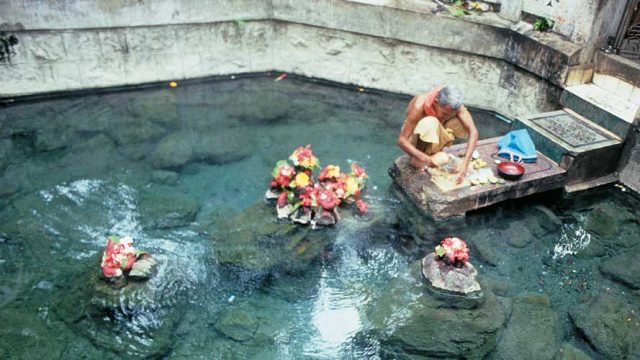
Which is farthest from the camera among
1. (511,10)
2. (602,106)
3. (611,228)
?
(511,10)

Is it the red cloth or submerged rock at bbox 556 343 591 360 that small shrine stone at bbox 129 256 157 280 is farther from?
submerged rock at bbox 556 343 591 360

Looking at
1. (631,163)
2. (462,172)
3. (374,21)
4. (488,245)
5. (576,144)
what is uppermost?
(374,21)

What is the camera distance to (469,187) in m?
7.59

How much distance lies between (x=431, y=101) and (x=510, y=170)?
5.42ft

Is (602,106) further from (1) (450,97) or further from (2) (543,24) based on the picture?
(1) (450,97)

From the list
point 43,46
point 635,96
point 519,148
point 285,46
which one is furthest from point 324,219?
point 43,46

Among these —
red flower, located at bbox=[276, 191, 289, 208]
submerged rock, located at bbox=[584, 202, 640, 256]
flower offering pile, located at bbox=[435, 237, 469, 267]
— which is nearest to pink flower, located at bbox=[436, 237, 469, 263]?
flower offering pile, located at bbox=[435, 237, 469, 267]

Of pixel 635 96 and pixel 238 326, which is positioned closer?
pixel 238 326

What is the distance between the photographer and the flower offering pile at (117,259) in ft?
20.9

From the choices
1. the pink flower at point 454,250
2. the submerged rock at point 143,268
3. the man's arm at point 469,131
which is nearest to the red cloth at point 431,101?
the man's arm at point 469,131

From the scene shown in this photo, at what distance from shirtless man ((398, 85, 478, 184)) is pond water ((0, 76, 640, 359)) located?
941 mm

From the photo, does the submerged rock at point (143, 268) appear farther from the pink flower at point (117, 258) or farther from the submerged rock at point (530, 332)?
the submerged rock at point (530, 332)

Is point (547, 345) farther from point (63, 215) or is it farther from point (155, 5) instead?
point (155, 5)

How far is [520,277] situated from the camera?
7156 millimetres
